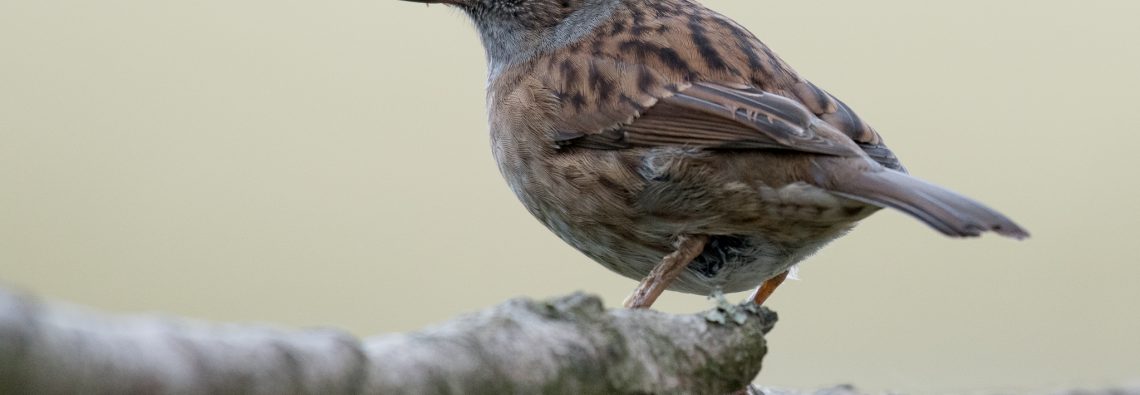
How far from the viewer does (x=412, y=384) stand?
1.62 m

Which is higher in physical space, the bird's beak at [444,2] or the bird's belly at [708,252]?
the bird's beak at [444,2]

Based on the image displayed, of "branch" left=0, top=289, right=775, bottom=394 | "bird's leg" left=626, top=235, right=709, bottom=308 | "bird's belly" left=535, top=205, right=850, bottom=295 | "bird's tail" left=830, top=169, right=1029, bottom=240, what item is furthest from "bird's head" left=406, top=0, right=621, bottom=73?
"branch" left=0, top=289, right=775, bottom=394

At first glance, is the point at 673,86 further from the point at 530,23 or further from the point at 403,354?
the point at 403,354

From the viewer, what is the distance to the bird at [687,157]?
3.56 meters

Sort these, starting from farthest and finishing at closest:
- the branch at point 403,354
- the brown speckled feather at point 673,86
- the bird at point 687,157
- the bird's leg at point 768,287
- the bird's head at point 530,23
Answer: the bird's head at point 530,23
the bird's leg at point 768,287
the brown speckled feather at point 673,86
the bird at point 687,157
the branch at point 403,354

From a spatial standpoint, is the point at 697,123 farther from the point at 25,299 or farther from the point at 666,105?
the point at 25,299

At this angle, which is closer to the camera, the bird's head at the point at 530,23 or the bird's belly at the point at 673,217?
the bird's belly at the point at 673,217

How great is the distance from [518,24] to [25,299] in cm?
387

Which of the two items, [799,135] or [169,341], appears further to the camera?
[799,135]

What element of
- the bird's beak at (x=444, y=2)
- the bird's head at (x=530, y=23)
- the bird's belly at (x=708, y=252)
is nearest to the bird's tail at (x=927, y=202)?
the bird's belly at (x=708, y=252)

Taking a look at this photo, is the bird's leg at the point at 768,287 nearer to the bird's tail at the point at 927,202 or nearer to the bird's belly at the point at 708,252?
the bird's belly at the point at 708,252

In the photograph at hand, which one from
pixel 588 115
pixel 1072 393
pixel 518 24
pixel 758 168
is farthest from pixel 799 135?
pixel 518 24

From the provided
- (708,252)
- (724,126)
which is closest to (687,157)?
(724,126)

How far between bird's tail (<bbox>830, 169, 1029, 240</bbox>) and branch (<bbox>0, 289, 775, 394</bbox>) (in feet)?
1.97
